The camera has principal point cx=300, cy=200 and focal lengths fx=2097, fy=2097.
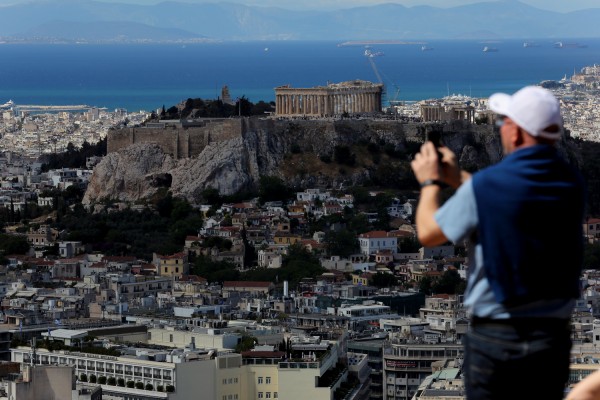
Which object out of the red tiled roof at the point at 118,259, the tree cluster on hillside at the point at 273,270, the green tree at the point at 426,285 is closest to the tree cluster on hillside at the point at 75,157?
the red tiled roof at the point at 118,259

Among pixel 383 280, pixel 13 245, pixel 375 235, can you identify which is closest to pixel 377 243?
pixel 375 235

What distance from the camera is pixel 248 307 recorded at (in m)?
45.5

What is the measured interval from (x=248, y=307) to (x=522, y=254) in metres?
40.3

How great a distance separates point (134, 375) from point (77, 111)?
373ft

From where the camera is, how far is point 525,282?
5.30 meters

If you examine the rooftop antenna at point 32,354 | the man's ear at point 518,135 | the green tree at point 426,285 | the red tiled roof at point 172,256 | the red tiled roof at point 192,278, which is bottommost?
the green tree at point 426,285

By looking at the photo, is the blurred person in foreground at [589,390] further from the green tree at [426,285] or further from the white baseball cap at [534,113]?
the green tree at [426,285]

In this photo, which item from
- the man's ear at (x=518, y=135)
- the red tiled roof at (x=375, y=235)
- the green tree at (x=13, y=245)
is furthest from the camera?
the green tree at (x=13, y=245)

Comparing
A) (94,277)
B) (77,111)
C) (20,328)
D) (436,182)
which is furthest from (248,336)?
(77,111)

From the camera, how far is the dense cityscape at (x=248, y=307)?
33.3 meters

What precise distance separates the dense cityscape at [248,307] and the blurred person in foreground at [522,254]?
2362 cm

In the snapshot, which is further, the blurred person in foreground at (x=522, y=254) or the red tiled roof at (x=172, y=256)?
the red tiled roof at (x=172, y=256)

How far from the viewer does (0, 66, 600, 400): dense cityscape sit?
3331 centimetres

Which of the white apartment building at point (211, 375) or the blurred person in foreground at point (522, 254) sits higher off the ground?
the blurred person in foreground at point (522, 254)
